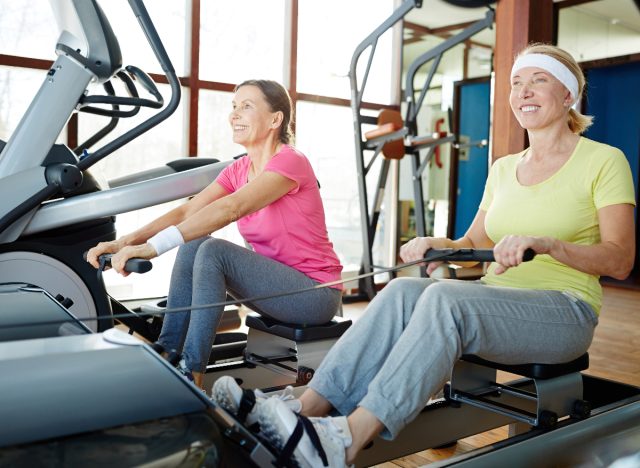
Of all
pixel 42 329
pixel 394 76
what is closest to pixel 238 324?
pixel 42 329

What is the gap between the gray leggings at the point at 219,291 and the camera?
1759mm

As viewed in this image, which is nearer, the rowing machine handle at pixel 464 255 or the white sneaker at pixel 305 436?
the white sneaker at pixel 305 436

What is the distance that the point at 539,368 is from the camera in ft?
4.90

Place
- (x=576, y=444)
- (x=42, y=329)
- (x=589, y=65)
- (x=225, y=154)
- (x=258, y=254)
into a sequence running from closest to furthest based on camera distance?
(x=42, y=329) < (x=576, y=444) < (x=258, y=254) < (x=225, y=154) < (x=589, y=65)

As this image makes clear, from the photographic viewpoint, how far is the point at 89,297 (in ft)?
7.72

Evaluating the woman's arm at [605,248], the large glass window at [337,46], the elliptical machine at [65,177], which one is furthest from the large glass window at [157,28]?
the woman's arm at [605,248]

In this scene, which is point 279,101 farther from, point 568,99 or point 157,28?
point 157,28

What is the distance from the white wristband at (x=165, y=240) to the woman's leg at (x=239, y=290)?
0.18 m

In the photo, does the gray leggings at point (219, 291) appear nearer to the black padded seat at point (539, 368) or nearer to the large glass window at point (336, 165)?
the black padded seat at point (539, 368)

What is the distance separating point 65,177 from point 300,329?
0.94m

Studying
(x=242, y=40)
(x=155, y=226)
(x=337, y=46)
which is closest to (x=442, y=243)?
(x=155, y=226)

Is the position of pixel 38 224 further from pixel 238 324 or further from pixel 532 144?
pixel 532 144

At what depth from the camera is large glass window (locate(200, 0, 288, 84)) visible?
4258mm

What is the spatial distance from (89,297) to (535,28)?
1934 millimetres
